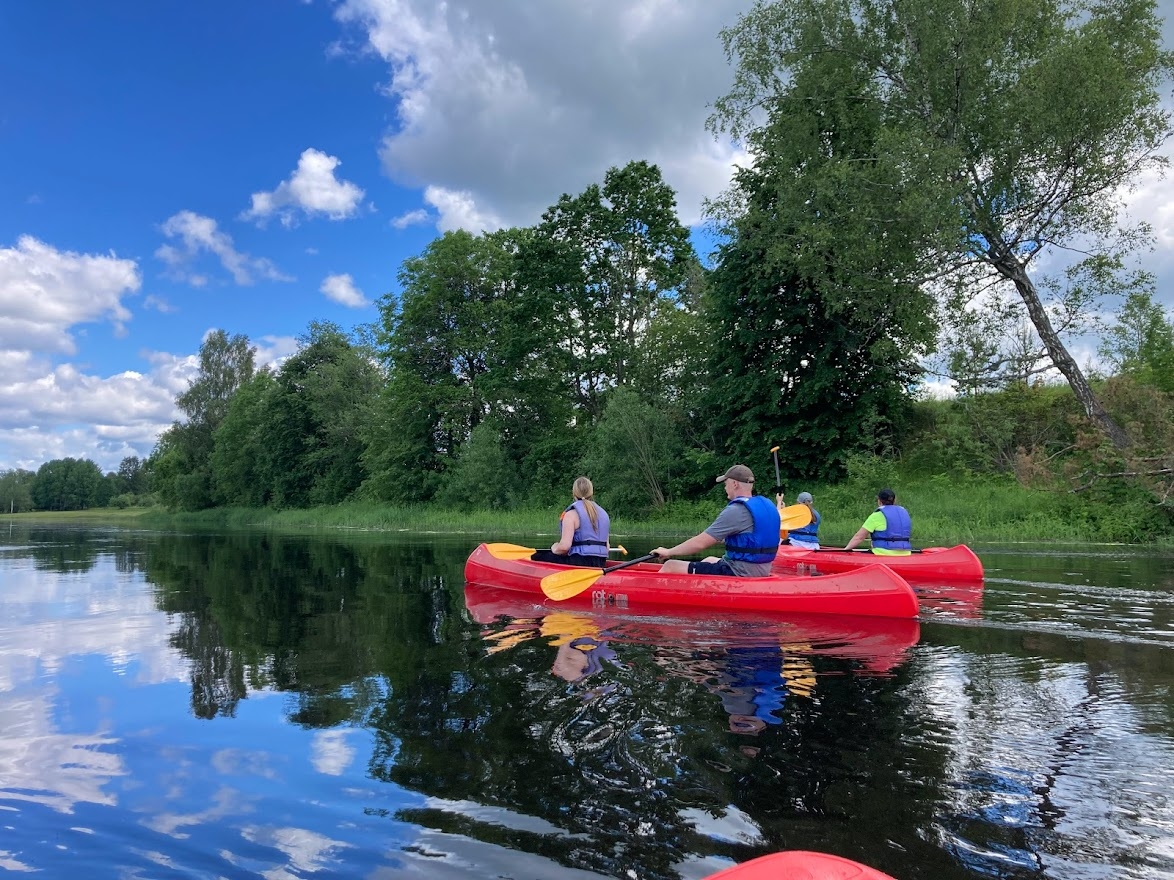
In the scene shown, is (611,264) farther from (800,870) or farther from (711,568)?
(800,870)

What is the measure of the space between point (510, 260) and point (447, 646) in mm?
30127

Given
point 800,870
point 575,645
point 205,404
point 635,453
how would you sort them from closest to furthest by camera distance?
point 800,870, point 575,645, point 635,453, point 205,404

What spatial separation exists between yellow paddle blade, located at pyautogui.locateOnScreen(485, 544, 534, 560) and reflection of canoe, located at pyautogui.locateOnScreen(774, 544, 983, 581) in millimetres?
3684

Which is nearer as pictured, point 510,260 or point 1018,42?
point 1018,42

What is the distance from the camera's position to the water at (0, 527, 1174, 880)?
120 inches

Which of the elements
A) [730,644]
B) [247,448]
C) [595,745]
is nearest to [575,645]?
[730,644]

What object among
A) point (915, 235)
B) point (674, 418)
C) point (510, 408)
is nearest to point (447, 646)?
point (915, 235)

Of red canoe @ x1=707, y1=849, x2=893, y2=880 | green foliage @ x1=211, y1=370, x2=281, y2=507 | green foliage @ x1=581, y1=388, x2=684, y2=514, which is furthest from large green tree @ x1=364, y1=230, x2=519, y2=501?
red canoe @ x1=707, y1=849, x2=893, y2=880

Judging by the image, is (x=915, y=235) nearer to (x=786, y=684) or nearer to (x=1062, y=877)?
(x=786, y=684)

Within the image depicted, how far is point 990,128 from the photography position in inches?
654

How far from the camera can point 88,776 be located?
410cm

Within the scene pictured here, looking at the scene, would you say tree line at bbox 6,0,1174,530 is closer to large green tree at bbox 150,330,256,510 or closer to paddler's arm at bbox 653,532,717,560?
paddler's arm at bbox 653,532,717,560

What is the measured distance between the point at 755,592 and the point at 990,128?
13.8 m

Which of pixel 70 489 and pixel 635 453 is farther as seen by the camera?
pixel 70 489
